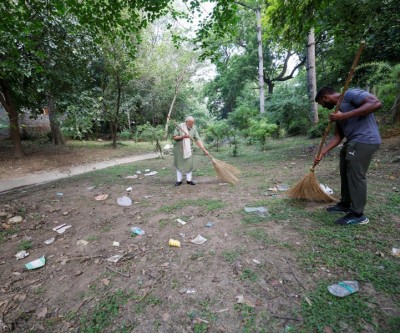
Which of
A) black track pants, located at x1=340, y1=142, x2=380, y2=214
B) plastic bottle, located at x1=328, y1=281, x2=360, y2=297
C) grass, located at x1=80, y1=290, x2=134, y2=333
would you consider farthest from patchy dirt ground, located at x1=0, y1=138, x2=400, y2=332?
black track pants, located at x1=340, y1=142, x2=380, y2=214

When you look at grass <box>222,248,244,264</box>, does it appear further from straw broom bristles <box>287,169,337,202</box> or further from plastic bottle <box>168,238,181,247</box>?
straw broom bristles <box>287,169,337,202</box>

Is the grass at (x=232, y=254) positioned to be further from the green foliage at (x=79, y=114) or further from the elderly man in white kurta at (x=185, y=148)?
the green foliage at (x=79, y=114)

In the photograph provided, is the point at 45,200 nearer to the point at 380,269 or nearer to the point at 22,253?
the point at 22,253

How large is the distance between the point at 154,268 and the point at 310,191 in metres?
2.58

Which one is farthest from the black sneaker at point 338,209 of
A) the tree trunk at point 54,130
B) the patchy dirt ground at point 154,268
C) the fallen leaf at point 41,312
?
the tree trunk at point 54,130

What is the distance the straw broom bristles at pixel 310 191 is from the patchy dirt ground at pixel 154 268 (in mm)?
159

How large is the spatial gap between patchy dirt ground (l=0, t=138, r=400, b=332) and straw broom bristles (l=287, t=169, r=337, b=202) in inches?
6.3

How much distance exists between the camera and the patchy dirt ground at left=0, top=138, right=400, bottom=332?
183cm

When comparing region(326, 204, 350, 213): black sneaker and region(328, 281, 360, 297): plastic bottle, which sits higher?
region(326, 204, 350, 213): black sneaker

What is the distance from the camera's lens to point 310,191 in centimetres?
362

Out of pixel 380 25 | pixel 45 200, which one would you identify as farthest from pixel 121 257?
pixel 380 25

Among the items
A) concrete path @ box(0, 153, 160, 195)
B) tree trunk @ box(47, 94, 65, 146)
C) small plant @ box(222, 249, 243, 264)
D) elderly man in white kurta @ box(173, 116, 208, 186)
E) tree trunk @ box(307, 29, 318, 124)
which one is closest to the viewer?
small plant @ box(222, 249, 243, 264)

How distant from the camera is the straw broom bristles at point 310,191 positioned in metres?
3.51

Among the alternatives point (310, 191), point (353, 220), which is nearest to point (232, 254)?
point (353, 220)
